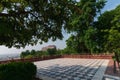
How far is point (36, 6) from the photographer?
11.2 metres

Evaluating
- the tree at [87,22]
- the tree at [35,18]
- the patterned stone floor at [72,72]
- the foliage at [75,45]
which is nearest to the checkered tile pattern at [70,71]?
the patterned stone floor at [72,72]

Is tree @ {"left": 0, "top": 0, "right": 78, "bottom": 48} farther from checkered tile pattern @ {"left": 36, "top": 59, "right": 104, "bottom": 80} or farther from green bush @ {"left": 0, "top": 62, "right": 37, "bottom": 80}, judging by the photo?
checkered tile pattern @ {"left": 36, "top": 59, "right": 104, "bottom": 80}

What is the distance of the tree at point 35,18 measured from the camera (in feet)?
34.9

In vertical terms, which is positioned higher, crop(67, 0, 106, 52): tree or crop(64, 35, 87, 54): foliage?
crop(67, 0, 106, 52): tree

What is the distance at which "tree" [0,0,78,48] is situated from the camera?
10625 millimetres

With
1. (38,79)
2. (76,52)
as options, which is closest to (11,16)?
(38,79)

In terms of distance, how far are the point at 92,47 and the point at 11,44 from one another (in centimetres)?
2437

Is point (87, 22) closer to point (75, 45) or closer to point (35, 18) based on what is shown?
point (75, 45)

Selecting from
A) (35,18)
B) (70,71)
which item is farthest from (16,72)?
(70,71)

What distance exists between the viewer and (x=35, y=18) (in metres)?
12.3

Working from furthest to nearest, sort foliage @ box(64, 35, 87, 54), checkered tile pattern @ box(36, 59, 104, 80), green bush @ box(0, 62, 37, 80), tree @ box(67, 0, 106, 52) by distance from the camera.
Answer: foliage @ box(64, 35, 87, 54) < tree @ box(67, 0, 106, 52) < checkered tile pattern @ box(36, 59, 104, 80) < green bush @ box(0, 62, 37, 80)

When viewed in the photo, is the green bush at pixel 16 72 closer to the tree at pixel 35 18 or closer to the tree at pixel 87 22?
the tree at pixel 35 18

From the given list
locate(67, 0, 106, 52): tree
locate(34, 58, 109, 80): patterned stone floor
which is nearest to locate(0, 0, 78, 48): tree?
locate(34, 58, 109, 80): patterned stone floor

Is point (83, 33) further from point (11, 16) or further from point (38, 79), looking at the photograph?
point (11, 16)
